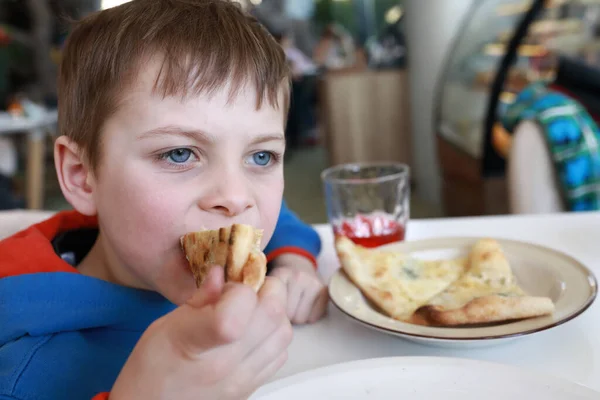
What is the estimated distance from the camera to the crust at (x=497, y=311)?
0.54m

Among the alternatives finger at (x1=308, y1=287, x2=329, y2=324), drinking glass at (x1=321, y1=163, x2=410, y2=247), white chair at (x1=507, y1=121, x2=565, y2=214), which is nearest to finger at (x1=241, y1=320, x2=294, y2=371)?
finger at (x1=308, y1=287, x2=329, y2=324)

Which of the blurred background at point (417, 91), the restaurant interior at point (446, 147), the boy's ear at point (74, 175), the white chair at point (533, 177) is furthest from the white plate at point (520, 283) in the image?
the white chair at point (533, 177)

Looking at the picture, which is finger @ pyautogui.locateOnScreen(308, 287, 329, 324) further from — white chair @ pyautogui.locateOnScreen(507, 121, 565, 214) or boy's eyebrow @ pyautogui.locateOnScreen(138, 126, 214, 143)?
white chair @ pyautogui.locateOnScreen(507, 121, 565, 214)

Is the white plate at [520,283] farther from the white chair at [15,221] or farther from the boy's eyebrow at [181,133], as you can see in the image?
the white chair at [15,221]

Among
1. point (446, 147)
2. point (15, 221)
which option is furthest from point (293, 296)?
point (446, 147)

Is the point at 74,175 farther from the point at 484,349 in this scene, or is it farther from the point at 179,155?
the point at 484,349

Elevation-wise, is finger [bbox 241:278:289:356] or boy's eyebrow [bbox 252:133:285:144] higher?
boy's eyebrow [bbox 252:133:285:144]

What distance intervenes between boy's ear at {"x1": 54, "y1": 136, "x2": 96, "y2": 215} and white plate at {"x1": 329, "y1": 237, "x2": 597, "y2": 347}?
328 mm

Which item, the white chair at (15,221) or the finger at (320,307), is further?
the white chair at (15,221)

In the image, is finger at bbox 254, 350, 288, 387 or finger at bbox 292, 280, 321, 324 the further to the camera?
finger at bbox 292, 280, 321, 324

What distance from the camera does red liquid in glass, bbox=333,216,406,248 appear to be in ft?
2.88

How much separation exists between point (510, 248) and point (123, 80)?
1.84 ft

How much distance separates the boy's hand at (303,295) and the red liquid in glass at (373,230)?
6.2 inches

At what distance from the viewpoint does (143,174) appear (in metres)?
0.57
